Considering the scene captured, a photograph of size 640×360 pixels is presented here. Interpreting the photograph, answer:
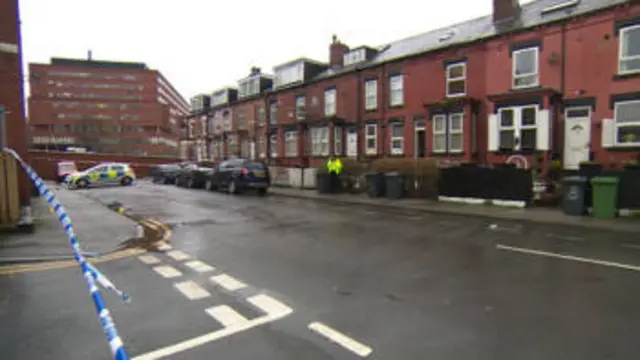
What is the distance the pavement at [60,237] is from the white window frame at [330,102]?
57.2 ft

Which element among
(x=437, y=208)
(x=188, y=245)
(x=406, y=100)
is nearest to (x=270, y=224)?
(x=188, y=245)

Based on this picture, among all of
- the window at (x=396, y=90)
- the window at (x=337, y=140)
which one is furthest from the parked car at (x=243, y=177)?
the window at (x=396, y=90)

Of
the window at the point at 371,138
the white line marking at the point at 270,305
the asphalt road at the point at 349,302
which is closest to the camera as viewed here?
the asphalt road at the point at 349,302

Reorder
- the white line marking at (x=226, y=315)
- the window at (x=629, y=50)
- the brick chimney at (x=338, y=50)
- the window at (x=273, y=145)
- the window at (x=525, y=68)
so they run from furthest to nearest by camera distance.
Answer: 1. the window at (x=273, y=145)
2. the brick chimney at (x=338, y=50)
3. the window at (x=525, y=68)
4. the window at (x=629, y=50)
5. the white line marking at (x=226, y=315)

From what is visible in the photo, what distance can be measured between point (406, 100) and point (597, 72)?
9.08 metres

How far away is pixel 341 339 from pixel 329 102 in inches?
956

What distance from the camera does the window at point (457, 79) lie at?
1970cm

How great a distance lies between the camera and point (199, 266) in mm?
6199

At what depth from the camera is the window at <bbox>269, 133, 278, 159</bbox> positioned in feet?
103

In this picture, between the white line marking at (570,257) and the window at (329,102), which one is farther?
the window at (329,102)

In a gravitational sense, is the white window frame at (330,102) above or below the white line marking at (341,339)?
Result: above

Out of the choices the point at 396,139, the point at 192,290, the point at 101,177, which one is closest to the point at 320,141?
the point at 396,139

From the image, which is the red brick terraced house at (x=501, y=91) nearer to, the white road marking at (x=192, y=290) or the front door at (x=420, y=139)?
the front door at (x=420, y=139)

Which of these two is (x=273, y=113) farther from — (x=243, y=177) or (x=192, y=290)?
(x=192, y=290)
